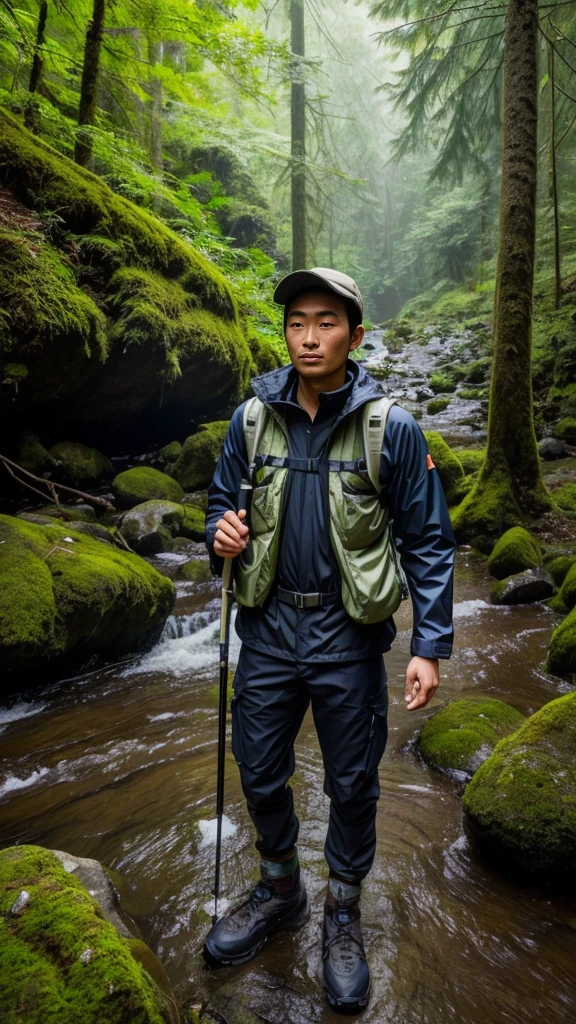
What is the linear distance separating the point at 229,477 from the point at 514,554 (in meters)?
5.66

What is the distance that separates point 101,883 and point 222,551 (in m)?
1.58

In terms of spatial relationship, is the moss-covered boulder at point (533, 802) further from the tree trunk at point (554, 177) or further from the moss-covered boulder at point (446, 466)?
the tree trunk at point (554, 177)

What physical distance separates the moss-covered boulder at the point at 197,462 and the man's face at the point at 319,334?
7918 millimetres

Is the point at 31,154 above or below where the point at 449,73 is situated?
below

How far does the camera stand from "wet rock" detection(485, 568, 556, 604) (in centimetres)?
652

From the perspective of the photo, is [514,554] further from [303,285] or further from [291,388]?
[303,285]

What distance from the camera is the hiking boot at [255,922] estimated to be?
89.3 inches

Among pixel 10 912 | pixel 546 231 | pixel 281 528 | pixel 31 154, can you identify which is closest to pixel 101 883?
pixel 10 912

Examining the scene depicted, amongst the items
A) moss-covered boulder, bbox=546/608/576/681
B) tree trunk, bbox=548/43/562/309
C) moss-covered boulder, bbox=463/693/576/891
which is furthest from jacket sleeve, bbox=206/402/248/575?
tree trunk, bbox=548/43/562/309

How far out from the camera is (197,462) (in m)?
10.1

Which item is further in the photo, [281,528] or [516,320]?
[516,320]

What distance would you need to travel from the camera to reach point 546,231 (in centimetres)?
2117

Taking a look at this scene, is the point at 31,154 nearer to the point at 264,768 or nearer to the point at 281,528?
the point at 281,528

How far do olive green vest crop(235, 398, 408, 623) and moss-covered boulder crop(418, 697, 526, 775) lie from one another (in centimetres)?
198
